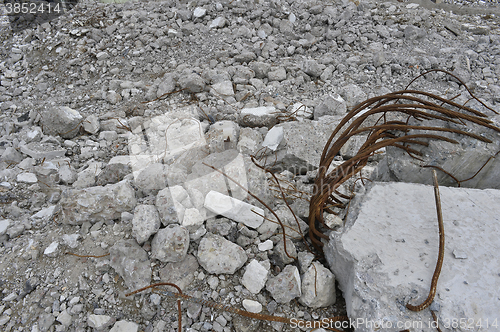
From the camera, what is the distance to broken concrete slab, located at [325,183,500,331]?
1440mm

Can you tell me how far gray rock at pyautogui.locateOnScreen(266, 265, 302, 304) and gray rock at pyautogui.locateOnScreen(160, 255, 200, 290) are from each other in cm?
49

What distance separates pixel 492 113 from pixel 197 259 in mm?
2221

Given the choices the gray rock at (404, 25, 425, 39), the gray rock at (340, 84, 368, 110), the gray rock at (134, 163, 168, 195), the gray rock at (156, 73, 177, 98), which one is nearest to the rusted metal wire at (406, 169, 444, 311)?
the gray rock at (134, 163, 168, 195)

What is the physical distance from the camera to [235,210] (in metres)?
2.12

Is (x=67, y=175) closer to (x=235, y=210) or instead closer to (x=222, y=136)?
(x=222, y=136)

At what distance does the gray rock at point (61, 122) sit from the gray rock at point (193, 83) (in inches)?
52.7

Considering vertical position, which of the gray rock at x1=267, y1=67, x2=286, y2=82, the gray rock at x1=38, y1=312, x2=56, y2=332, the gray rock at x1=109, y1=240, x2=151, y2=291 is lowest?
the gray rock at x1=38, y1=312, x2=56, y2=332

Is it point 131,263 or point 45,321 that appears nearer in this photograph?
A: point 45,321

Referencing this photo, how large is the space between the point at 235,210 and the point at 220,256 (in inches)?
13.3

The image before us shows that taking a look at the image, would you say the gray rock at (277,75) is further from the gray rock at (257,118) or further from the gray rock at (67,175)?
the gray rock at (67,175)

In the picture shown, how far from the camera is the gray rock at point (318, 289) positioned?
1794 mm

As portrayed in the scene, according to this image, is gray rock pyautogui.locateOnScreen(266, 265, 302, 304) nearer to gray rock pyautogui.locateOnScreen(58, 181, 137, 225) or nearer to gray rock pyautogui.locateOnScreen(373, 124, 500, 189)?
gray rock pyautogui.locateOnScreen(373, 124, 500, 189)

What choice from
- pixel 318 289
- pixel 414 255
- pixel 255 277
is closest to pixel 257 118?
pixel 255 277

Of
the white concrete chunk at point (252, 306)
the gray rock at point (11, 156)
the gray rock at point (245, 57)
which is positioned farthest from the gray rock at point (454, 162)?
the gray rock at point (11, 156)
